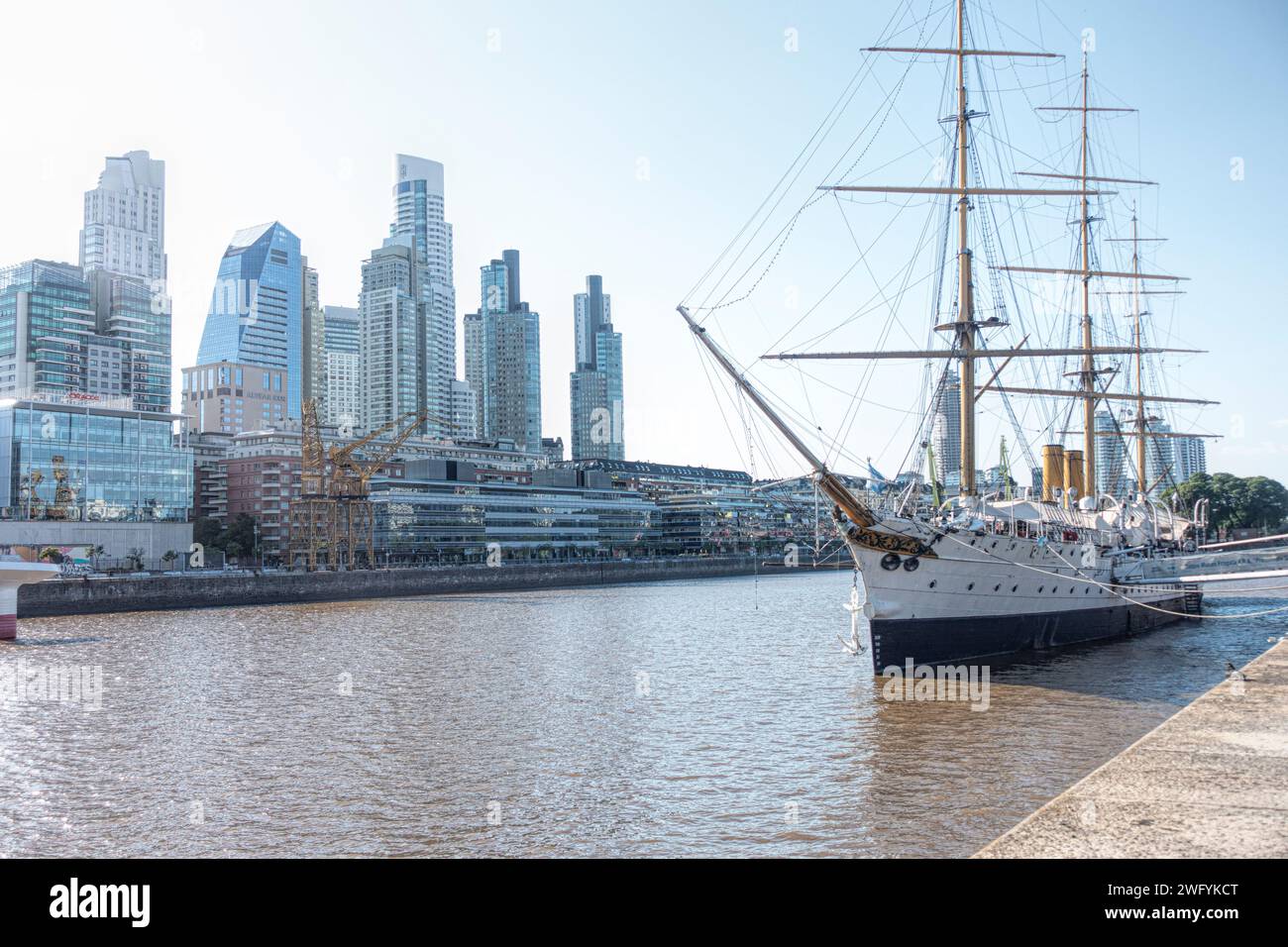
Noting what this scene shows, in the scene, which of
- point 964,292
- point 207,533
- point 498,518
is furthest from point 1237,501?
point 207,533

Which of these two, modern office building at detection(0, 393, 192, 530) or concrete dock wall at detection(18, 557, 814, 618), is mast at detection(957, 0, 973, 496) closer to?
concrete dock wall at detection(18, 557, 814, 618)

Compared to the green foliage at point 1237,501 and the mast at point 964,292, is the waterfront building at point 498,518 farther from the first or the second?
the mast at point 964,292

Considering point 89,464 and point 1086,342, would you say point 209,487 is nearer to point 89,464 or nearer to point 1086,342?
point 89,464

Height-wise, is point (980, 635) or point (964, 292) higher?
point (964, 292)

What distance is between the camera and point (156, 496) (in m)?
114

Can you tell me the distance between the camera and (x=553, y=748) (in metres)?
23.6

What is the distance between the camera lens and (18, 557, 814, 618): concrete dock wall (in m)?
70.5

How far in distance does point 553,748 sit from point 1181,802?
1587 centimetres

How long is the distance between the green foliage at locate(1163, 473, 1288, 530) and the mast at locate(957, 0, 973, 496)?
99.3m

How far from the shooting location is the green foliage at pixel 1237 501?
424ft

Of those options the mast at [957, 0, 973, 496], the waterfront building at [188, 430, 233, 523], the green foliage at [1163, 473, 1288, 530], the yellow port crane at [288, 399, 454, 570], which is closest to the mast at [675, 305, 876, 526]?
the mast at [957, 0, 973, 496]

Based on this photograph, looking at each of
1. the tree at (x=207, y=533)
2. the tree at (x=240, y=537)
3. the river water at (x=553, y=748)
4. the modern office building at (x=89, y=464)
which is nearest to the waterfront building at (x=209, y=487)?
the tree at (x=207, y=533)
